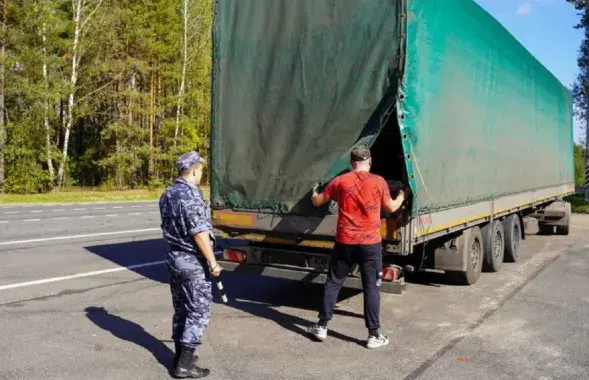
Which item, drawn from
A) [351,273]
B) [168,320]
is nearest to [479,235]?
[351,273]

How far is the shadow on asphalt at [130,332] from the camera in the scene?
5215 millimetres

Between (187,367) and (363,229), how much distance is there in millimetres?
1940

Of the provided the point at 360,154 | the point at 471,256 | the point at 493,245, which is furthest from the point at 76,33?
the point at 360,154

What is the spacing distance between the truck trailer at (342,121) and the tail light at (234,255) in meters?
0.02

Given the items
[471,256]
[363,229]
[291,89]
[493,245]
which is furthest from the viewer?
[493,245]

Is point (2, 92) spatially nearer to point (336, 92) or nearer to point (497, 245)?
point (497, 245)

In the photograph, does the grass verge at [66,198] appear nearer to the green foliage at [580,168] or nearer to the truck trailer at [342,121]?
the truck trailer at [342,121]

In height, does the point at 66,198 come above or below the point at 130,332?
above

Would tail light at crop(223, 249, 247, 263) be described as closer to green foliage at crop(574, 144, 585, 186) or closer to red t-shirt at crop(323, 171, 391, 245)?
red t-shirt at crop(323, 171, 391, 245)

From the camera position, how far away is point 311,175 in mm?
6289

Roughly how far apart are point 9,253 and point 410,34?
821 cm

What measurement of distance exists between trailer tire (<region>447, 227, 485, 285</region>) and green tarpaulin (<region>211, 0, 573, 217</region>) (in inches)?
21.8

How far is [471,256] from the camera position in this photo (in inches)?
317

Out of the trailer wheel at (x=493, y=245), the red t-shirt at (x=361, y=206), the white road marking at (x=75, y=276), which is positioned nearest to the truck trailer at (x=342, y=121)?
the red t-shirt at (x=361, y=206)
